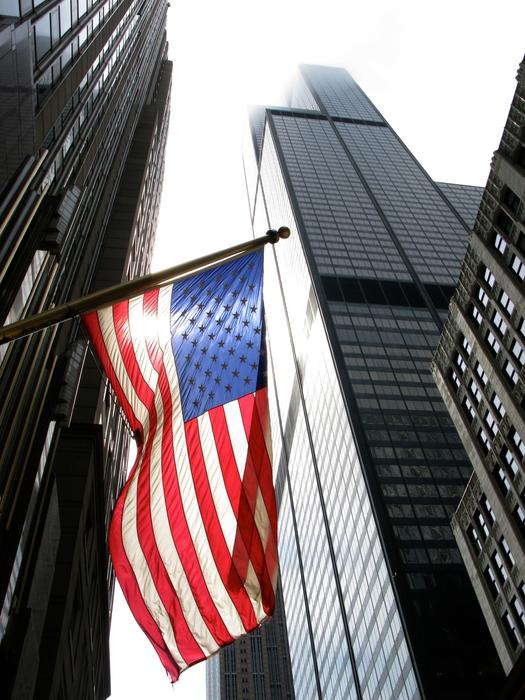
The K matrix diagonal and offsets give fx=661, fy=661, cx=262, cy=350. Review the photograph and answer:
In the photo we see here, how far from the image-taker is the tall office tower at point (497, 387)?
46625mm

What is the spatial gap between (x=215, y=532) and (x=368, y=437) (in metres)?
80.4

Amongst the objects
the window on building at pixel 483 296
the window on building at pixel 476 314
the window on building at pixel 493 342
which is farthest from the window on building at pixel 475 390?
the window on building at pixel 483 296

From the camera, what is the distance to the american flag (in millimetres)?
13195

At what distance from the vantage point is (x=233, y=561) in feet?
43.6

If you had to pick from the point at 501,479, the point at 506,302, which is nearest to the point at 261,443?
the point at 506,302

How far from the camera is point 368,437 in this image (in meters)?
92.0

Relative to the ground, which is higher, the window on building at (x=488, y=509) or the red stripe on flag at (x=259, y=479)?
the red stripe on flag at (x=259, y=479)

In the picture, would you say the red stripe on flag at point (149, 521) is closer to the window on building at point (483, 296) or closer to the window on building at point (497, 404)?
the window on building at point (497, 404)

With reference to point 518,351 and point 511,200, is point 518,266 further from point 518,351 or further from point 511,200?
point 518,351

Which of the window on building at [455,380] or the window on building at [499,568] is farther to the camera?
the window on building at [455,380]

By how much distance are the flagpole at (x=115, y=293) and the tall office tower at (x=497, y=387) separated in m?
36.7

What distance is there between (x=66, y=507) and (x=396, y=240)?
410 feet

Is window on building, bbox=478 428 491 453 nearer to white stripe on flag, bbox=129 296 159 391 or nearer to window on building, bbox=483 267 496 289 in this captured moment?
window on building, bbox=483 267 496 289

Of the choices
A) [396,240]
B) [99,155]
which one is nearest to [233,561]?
[99,155]
